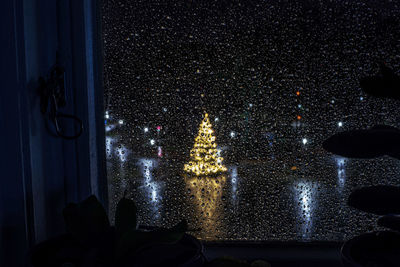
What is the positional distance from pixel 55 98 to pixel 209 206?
47cm

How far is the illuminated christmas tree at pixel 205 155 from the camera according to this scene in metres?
0.79

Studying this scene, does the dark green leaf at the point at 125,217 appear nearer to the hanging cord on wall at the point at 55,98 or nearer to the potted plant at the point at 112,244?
the potted plant at the point at 112,244

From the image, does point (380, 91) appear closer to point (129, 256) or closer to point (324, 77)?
point (324, 77)

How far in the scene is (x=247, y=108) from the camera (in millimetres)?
783

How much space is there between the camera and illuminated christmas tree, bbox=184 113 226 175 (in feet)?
2.59

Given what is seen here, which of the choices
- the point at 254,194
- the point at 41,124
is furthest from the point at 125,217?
the point at 254,194

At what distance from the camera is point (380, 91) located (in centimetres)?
48

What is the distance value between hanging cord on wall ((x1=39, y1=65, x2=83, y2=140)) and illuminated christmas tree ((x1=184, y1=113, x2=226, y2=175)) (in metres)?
0.30

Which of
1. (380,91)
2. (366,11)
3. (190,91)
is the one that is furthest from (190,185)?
(366,11)

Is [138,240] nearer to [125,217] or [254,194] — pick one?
[125,217]

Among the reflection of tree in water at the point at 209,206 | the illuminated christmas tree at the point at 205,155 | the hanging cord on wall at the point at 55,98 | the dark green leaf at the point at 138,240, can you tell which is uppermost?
the hanging cord on wall at the point at 55,98

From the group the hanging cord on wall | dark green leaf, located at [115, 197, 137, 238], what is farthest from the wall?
dark green leaf, located at [115, 197, 137, 238]

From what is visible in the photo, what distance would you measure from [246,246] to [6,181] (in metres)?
0.59

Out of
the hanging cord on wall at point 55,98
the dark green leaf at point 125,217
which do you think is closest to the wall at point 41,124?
the hanging cord on wall at point 55,98
